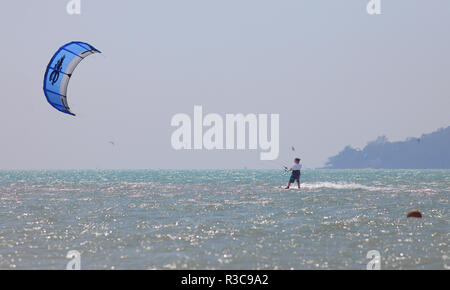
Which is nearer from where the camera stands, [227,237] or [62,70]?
[227,237]

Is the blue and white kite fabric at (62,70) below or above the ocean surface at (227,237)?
above

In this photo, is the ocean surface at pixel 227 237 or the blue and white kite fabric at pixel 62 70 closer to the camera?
the ocean surface at pixel 227 237

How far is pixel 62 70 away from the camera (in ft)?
73.2

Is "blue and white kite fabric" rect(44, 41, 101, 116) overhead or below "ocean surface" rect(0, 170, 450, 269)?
overhead

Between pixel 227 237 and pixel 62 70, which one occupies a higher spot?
pixel 62 70

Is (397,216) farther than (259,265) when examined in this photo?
Yes

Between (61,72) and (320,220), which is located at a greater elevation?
(61,72)

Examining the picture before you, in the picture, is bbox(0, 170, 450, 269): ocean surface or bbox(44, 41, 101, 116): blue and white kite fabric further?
bbox(44, 41, 101, 116): blue and white kite fabric

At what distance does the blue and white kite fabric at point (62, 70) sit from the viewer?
21.8 m

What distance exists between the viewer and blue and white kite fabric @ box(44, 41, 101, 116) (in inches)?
Result: 856
